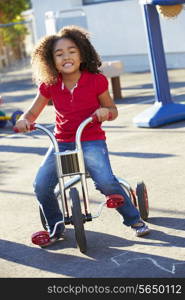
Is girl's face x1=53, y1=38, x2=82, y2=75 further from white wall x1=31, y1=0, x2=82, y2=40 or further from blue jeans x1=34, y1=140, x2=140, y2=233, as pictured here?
white wall x1=31, y1=0, x2=82, y2=40

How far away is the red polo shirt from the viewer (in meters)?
4.98

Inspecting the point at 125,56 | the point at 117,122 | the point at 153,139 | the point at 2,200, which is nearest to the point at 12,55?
the point at 125,56

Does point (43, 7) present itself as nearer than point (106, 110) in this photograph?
No

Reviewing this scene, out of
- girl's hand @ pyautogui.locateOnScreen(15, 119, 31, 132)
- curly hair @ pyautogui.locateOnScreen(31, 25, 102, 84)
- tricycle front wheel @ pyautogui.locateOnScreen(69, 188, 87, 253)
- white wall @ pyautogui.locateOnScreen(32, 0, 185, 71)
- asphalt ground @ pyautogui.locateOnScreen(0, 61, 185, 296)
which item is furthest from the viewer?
white wall @ pyautogui.locateOnScreen(32, 0, 185, 71)

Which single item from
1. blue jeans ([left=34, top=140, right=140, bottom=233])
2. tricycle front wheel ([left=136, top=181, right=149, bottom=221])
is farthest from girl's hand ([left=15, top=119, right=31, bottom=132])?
tricycle front wheel ([left=136, top=181, right=149, bottom=221])

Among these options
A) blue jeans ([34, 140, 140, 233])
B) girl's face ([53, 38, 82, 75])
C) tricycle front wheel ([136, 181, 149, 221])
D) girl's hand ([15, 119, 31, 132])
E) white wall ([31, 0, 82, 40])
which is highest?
white wall ([31, 0, 82, 40])

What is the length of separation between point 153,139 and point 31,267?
12.6 ft

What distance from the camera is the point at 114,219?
553 cm

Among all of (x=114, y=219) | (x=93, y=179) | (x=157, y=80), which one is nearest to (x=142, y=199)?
(x=114, y=219)

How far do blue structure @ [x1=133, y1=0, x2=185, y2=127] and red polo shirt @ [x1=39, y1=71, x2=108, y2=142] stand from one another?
3.98 meters

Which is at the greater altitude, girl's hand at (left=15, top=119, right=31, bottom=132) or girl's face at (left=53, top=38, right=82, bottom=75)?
girl's face at (left=53, top=38, right=82, bottom=75)

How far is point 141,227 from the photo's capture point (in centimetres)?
507

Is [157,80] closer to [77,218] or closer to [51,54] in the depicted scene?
[51,54]

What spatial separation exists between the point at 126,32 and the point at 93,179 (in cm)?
1205
